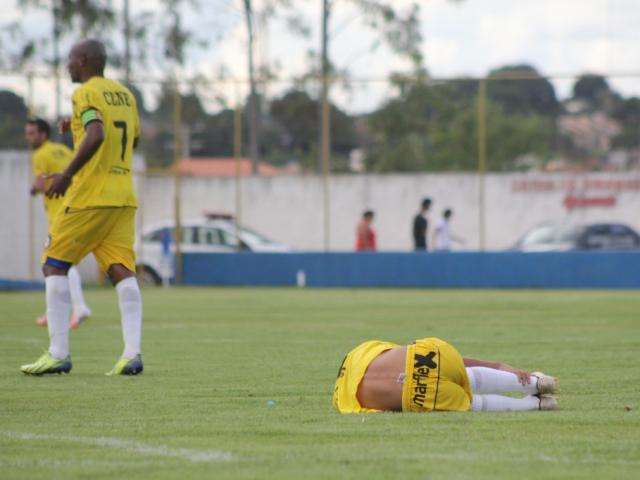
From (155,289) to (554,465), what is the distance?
23712mm

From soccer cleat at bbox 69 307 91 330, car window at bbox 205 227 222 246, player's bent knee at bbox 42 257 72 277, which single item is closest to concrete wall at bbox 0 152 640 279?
car window at bbox 205 227 222 246

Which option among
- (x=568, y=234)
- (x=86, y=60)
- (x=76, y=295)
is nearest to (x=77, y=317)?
(x=76, y=295)

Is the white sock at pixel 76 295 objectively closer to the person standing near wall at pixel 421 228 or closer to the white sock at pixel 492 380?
the white sock at pixel 492 380

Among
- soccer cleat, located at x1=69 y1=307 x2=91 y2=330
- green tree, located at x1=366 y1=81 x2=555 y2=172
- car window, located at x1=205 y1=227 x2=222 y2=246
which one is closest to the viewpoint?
soccer cleat, located at x1=69 y1=307 x2=91 y2=330

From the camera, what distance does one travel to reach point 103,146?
10.1 m

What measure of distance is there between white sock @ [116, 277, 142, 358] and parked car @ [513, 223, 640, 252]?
78.2 ft

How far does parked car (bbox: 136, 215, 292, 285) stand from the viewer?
31.2m

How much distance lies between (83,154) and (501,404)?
12.2ft

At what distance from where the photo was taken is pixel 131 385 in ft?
30.8

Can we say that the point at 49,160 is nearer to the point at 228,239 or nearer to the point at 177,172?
the point at 177,172

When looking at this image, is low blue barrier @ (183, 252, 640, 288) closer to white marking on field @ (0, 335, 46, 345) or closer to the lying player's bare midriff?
white marking on field @ (0, 335, 46, 345)

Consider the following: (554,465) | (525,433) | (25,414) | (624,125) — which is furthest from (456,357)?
(624,125)

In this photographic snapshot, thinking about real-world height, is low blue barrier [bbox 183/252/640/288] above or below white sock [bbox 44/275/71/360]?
below

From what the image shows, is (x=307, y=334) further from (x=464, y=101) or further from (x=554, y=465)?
(x=464, y=101)
